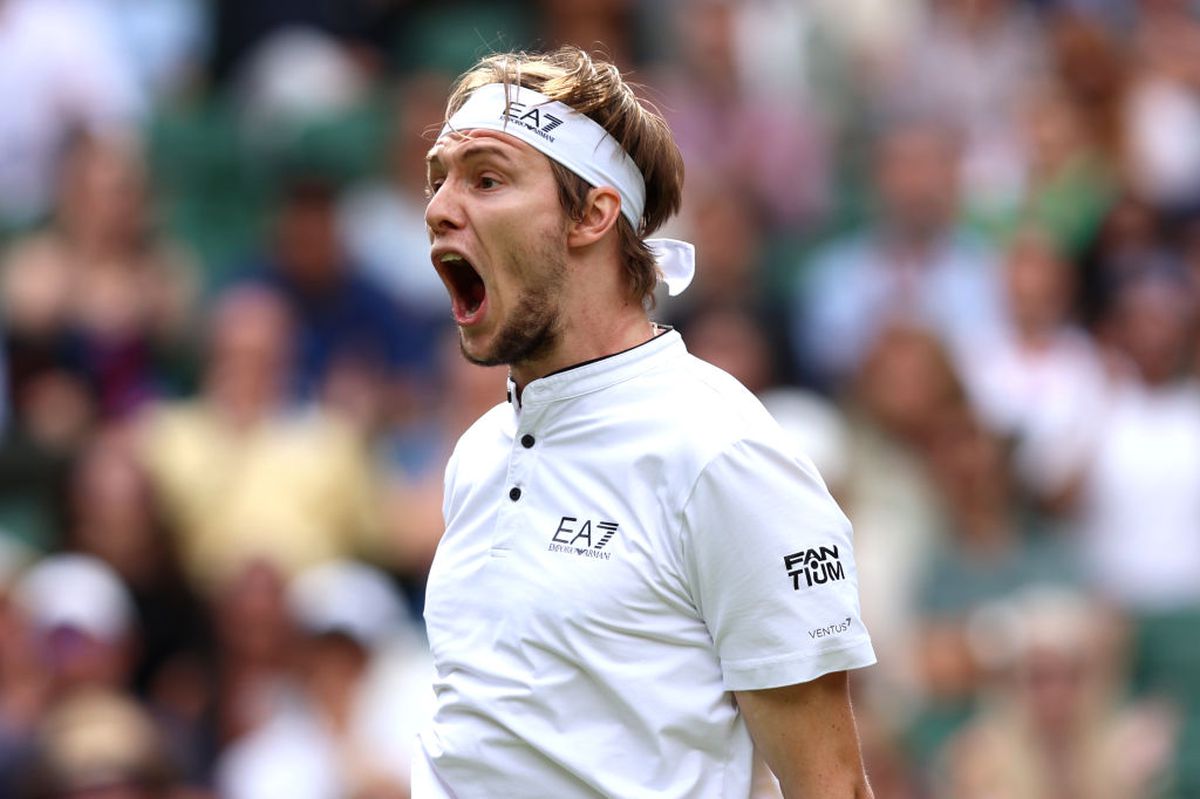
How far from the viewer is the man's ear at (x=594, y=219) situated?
Answer: 344cm

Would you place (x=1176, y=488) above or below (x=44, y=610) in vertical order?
below

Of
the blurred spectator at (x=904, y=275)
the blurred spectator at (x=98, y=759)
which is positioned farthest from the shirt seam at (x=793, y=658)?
the blurred spectator at (x=904, y=275)

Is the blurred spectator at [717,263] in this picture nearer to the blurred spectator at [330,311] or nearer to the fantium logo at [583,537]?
the blurred spectator at [330,311]

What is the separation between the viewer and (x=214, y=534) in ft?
26.5

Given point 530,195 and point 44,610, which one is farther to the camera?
point 44,610

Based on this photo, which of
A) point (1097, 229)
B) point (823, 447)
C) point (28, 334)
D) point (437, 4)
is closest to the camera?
point (823, 447)

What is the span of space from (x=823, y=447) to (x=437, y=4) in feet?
14.9

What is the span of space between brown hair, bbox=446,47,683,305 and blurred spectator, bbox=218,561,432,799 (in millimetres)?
3800

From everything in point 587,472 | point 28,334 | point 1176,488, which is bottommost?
point 1176,488

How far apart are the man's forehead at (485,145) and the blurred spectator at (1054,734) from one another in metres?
4.20

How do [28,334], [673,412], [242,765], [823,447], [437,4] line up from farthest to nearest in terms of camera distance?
1. [437,4]
2. [28,334]
3. [823,447]
4. [242,765]
5. [673,412]

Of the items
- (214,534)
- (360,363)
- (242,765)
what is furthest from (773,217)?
(242,765)

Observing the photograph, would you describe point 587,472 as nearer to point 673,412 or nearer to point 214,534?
point 673,412

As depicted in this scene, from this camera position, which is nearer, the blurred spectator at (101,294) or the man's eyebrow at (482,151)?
the man's eyebrow at (482,151)
